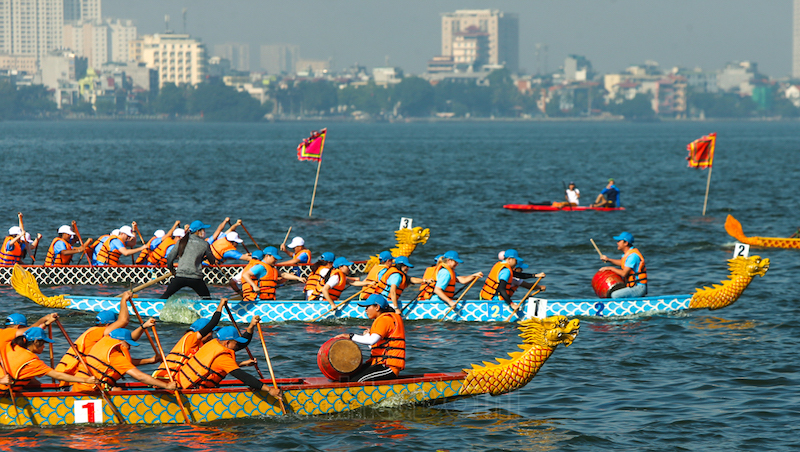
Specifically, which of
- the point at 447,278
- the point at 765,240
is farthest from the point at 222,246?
the point at 765,240

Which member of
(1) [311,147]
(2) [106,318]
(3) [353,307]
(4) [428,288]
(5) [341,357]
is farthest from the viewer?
(1) [311,147]

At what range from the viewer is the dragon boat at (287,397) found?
47.1ft

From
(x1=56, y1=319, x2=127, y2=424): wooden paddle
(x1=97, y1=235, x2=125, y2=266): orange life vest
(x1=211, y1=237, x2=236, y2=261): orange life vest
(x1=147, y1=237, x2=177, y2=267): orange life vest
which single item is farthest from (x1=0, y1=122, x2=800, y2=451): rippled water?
(x1=211, y1=237, x2=236, y2=261): orange life vest

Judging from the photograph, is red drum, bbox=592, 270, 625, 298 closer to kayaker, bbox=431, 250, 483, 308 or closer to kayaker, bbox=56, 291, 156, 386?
kayaker, bbox=431, 250, 483, 308

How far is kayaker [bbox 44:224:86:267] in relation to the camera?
2597 cm

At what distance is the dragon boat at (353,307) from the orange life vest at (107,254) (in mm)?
4296

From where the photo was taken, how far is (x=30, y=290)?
21922mm

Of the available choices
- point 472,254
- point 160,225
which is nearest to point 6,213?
point 160,225

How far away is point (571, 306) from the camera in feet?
72.1

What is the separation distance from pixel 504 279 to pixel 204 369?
9.08 m

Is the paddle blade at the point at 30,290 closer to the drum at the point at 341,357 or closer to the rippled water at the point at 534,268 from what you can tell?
the rippled water at the point at 534,268

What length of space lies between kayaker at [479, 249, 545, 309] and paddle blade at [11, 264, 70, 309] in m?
9.94

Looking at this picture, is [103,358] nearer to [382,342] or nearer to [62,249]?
[382,342]

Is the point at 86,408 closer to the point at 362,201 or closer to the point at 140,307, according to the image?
the point at 140,307
